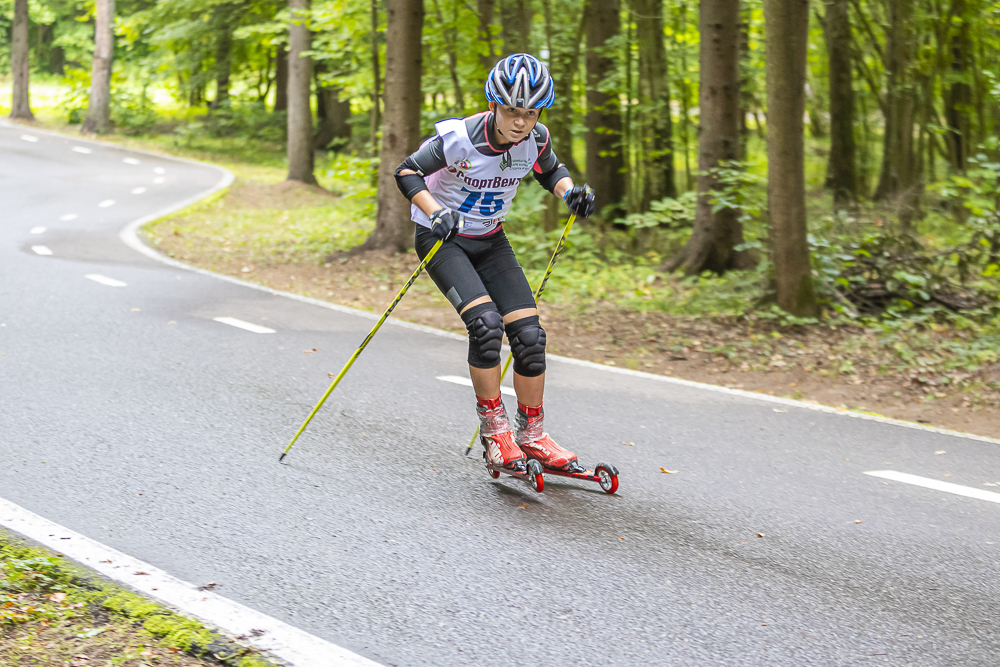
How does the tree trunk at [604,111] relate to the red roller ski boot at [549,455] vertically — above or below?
above

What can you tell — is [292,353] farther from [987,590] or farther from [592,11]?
[592,11]

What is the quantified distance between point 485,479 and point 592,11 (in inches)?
483

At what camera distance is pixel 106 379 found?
21.4 feet

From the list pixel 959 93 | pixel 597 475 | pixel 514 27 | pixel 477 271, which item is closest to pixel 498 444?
pixel 597 475

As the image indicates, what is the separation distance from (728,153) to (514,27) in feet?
19.0

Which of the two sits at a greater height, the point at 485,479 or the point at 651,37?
the point at 651,37

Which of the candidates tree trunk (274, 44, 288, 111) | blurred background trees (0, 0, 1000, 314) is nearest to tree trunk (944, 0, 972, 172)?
blurred background trees (0, 0, 1000, 314)

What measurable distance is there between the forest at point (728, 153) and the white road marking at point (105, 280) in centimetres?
318

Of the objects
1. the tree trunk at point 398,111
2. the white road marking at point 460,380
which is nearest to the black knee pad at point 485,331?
the white road marking at point 460,380

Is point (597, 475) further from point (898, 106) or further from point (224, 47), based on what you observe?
point (224, 47)

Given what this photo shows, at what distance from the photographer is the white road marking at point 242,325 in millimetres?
8477

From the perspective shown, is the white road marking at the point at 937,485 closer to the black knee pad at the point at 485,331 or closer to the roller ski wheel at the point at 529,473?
the roller ski wheel at the point at 529,473

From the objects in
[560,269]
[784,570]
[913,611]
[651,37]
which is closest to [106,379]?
[784,570]

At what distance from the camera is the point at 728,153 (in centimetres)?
1130
